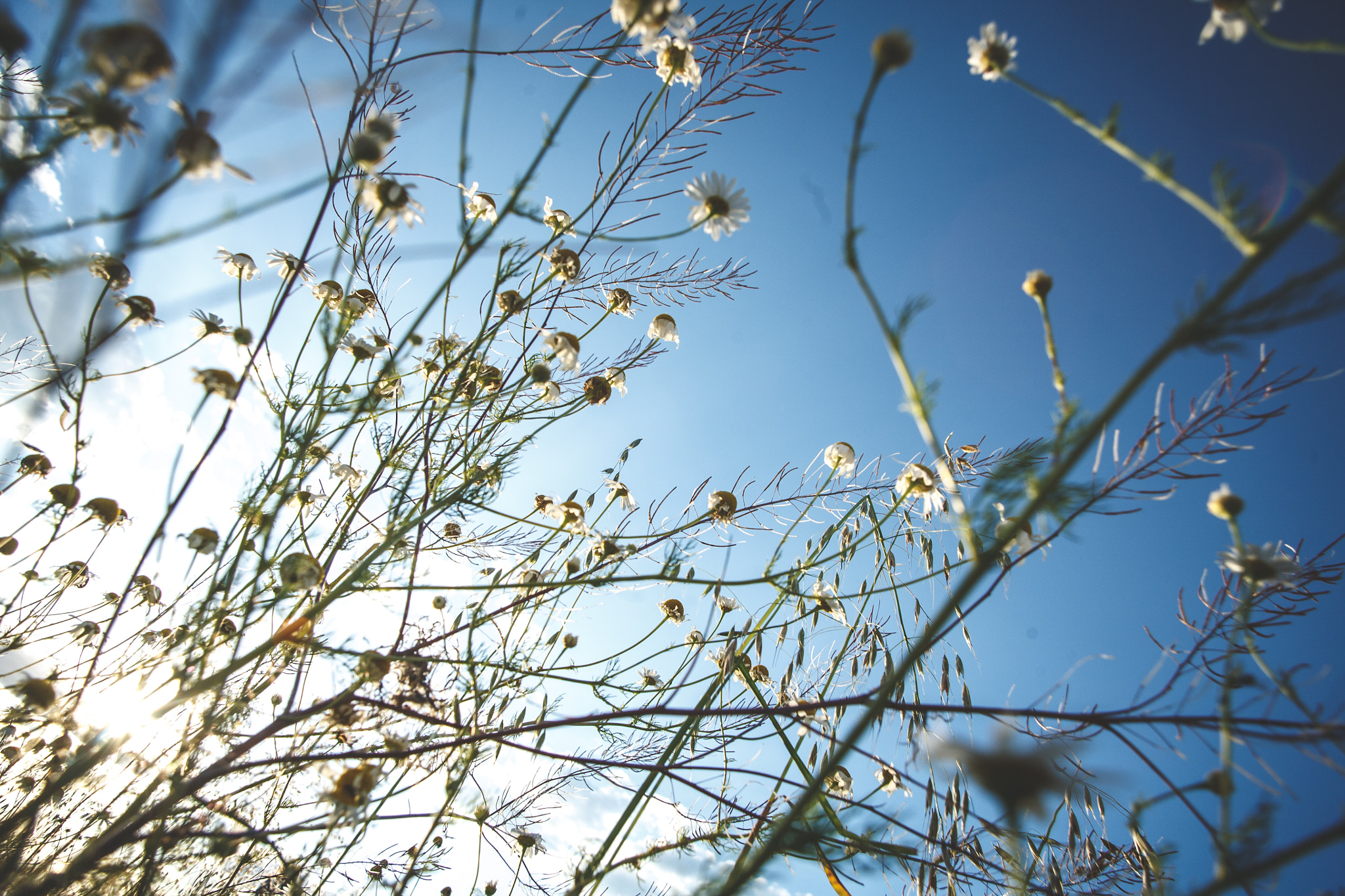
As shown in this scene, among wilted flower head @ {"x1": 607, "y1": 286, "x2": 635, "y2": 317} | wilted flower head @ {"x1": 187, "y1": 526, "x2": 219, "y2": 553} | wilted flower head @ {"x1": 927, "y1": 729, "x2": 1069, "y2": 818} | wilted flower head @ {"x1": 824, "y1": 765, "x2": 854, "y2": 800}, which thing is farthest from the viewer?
wilted flower head @ {"x1": 607, "y1": 286, "x2": 635, "y2": 317}

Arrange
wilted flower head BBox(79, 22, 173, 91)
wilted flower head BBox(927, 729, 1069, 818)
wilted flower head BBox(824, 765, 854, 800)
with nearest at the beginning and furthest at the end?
wilted flower head BBox(927, 729, 1069, 818) → wilted flower head BBox(79, 22, 173, 91) → wilted flower head BBox(824, 765, 854, 800)

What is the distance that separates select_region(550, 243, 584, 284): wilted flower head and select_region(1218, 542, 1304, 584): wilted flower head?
3.83 feet

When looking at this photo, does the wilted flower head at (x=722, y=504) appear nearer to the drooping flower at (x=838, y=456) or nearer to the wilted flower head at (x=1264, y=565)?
the drooping flower at (x=838, y=456)

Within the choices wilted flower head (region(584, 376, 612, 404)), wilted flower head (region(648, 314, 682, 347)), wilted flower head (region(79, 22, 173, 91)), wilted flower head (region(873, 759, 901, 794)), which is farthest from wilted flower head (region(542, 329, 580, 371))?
wilted flower head (region(873, 759, 901, 794))

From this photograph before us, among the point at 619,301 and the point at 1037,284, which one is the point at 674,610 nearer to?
the point at 619,301

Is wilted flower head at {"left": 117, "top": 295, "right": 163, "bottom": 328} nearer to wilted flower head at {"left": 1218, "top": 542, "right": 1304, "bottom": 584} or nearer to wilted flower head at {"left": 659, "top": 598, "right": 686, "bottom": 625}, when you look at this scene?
wilted flower head at {"left": 659, "top": 598, "right": 686, "bottom": 625}

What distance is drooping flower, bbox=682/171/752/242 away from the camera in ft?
4.11

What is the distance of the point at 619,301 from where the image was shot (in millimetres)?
1395

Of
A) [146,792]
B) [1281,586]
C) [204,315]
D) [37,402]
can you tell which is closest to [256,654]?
[146,792]

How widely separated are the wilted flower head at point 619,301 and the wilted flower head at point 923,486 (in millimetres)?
775

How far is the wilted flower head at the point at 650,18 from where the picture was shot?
715 mm

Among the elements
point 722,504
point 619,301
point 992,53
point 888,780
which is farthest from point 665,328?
point 888,780

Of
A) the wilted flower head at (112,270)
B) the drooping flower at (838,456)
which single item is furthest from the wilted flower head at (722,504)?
the wilted flower head at (112,270)

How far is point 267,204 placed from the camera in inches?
25.3
